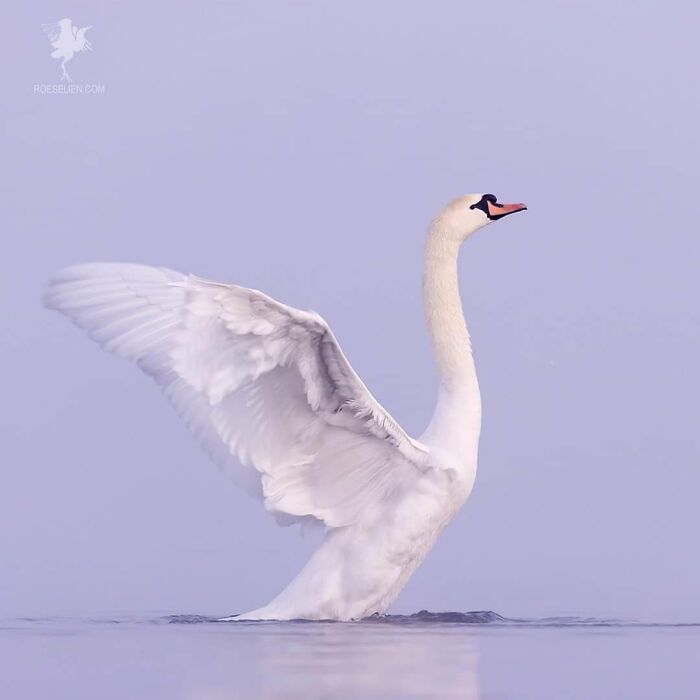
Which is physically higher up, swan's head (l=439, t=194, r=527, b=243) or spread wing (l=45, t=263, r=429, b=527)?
swan's head (l=439, t=194, r=527, b=243)

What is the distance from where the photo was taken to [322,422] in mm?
12297

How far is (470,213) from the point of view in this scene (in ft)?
47.1

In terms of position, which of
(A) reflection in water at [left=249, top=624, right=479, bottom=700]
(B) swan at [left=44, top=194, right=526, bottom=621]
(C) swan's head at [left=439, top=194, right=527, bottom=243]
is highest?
(C) swan's head at [left=439, top=194, right=527, bottom=243]

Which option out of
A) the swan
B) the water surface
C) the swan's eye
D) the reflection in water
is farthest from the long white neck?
the reflection in water

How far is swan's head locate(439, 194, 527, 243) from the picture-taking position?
14273 millimetres

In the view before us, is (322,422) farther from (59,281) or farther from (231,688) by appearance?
(231,688)

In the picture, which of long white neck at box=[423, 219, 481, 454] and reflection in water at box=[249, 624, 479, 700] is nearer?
reflection in water at box=[249, 624, 479, 700]

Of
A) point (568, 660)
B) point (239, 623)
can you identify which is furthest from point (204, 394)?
point (568, 660)

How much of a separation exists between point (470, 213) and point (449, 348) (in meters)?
1.51

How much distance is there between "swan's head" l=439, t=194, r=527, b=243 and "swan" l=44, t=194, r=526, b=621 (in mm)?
894

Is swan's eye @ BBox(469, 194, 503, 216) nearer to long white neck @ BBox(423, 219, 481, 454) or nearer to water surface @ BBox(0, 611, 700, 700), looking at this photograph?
long white neck @ BBox(423, 219, 481, 454)

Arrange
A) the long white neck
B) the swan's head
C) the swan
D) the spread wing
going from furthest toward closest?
the swan's head < the long white neck < the swan < the spread wing

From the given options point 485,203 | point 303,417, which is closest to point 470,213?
point 485,203

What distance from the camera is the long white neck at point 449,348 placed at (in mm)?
12680
